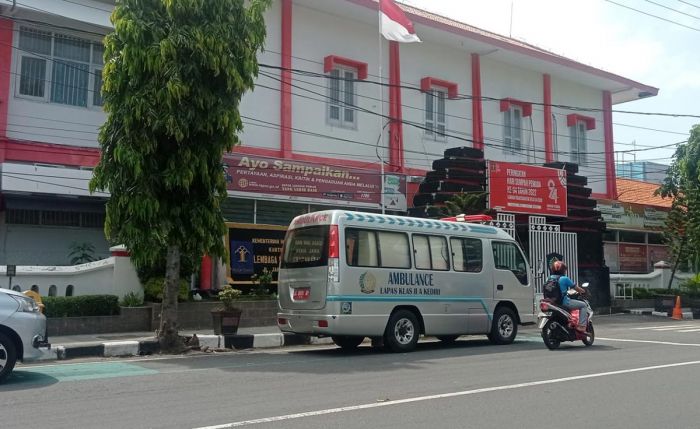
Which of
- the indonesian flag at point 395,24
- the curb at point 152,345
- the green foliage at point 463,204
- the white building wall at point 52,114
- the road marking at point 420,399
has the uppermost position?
the indonesian flag at point 395,24

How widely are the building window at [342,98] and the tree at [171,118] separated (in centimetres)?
869

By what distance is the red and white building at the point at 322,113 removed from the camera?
1634 centimetres

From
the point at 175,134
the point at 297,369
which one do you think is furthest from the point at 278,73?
the point at 297,369

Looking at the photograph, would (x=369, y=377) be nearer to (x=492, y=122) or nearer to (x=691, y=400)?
(x=691, y=400)

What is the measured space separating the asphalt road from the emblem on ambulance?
45.4 inches

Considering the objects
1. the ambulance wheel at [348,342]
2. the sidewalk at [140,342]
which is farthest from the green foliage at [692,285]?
the ambulance wheel at [348,342]

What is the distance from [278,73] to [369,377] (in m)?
12.8

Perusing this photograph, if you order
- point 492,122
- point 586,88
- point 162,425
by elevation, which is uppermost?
point 586,88

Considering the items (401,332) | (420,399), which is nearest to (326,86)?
(401,332)

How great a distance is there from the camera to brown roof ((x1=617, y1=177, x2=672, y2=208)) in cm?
3166

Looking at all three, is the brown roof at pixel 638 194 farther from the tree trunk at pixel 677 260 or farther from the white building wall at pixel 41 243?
the white building wall at pixel 41 243

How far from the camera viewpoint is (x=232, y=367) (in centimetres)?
1034

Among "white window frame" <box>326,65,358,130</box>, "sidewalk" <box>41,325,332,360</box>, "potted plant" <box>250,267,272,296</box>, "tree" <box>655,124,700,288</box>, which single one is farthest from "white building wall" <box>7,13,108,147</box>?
"tree" <box>655,124,700,288</box>

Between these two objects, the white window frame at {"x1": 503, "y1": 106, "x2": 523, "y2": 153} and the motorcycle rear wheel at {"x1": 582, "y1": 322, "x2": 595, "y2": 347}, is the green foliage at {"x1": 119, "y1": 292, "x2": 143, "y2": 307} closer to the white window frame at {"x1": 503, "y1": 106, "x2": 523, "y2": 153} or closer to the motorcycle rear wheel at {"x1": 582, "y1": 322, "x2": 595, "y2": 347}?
the motorcycle rear wheel at {"x1": 582, "y1": 322, "x2": 595, "y2": 347}
